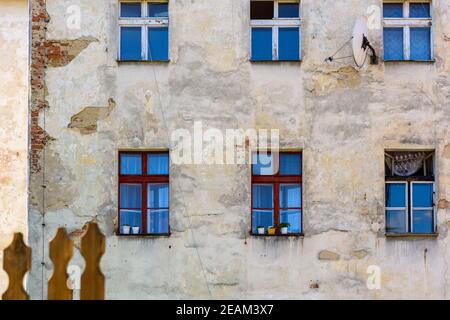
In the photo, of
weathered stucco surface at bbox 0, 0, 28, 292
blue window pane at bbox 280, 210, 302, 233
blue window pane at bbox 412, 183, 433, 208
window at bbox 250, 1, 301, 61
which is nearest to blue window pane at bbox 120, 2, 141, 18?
window at bbox 250, 1, 301, 61

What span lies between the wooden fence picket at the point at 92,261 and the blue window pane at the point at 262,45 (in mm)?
9011

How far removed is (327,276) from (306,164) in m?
1.80

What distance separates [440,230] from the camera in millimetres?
16766

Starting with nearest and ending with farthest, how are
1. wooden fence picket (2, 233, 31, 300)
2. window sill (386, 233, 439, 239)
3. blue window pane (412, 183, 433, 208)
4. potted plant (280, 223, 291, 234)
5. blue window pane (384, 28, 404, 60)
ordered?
1. wooden fence picket (2, 233, 31, 300)
2. window sill (386, 233, 439, 239)
3. potted plant (280, 223, 291, 234)
4. blue window pane (412, 183, 433, 208)
5. blue window pane (384, 28, 404, 60)

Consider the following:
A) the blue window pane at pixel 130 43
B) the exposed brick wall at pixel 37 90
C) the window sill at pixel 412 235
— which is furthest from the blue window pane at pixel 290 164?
the exposed brick wall at pixel 37 90

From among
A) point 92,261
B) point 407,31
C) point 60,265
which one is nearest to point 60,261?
point 60,265

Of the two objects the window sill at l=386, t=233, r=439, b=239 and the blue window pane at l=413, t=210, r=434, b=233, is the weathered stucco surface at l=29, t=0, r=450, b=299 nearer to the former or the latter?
the window sill at l=386, t=233, r=439, b=239

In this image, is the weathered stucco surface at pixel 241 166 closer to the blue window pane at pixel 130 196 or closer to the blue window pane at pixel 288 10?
the blue window pane at pixel 130 196

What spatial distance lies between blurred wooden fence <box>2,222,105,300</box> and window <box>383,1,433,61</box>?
969cm

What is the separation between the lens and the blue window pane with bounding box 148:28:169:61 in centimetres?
Answer: 1711

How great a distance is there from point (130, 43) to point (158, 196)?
254cm

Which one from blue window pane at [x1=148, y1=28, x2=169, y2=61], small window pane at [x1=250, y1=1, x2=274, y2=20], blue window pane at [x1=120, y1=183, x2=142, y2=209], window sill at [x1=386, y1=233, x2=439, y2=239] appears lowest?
window sill at [x1=386, y1=233, x2=439, y2=239]

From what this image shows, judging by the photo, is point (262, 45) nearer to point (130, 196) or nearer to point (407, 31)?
point (407, 31)

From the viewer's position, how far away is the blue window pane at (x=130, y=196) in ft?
55.5
